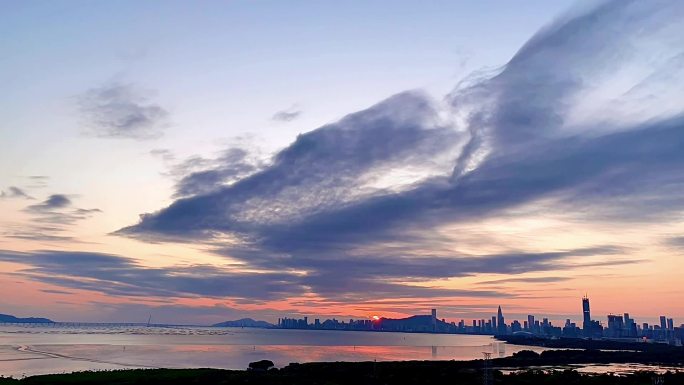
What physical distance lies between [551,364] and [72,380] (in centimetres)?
11541

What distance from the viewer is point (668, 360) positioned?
159 meters

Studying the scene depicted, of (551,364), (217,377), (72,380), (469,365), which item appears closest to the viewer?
(72,380)

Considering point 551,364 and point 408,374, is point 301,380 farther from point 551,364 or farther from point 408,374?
point 551,364

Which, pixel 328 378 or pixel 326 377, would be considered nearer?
pixel 328 378

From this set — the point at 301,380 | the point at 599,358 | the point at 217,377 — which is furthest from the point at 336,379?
the point at 599,358

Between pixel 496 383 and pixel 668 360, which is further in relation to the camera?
pixel 668 360

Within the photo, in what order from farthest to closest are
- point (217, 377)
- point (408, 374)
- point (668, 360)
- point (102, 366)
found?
1. point (668, 360)
2. point (102, 366)
3. point (408, 374)
4. point (217, 377)

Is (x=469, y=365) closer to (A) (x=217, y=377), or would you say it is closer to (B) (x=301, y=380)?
(B) (x=301, y=380)

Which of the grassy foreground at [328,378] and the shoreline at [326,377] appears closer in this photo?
the grassy foreground at [328,378]

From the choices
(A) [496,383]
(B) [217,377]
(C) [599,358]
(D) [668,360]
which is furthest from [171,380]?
(D) [668,360]

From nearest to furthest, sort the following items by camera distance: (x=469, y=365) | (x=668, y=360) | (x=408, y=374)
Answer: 1. (x=408, y=374)
2. (x=469, y=365)
3. (x=668, y=360)

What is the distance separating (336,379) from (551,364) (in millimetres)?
76339

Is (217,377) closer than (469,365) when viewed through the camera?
Yes

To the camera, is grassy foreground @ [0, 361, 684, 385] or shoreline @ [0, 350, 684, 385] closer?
grassy foreground @ [0, 361, 684, 385]
